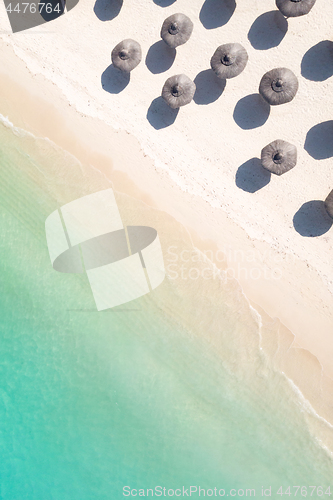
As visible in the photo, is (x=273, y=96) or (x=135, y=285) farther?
(x=135, y=285)

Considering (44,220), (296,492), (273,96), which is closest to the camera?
(273,96)

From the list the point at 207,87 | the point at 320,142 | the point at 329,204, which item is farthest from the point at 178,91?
the point at 329,204

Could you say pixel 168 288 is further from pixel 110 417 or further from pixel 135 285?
pixel 110 417

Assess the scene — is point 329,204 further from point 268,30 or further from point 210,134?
point 268,30

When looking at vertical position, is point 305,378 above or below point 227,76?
below

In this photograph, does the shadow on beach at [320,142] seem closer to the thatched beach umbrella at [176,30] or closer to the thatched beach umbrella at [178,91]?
the thatched beach umbrella at [178,91]

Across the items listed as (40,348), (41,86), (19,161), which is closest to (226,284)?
(40,348)

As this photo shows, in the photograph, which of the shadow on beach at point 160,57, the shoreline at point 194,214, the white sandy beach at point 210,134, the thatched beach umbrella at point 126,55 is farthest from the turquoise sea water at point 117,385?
the shadow on beach at point 160,57

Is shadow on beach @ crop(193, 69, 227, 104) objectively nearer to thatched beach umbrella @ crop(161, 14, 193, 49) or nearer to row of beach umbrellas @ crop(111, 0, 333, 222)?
row of beach umbrellas @ crop(111, 0, 333, 222)
